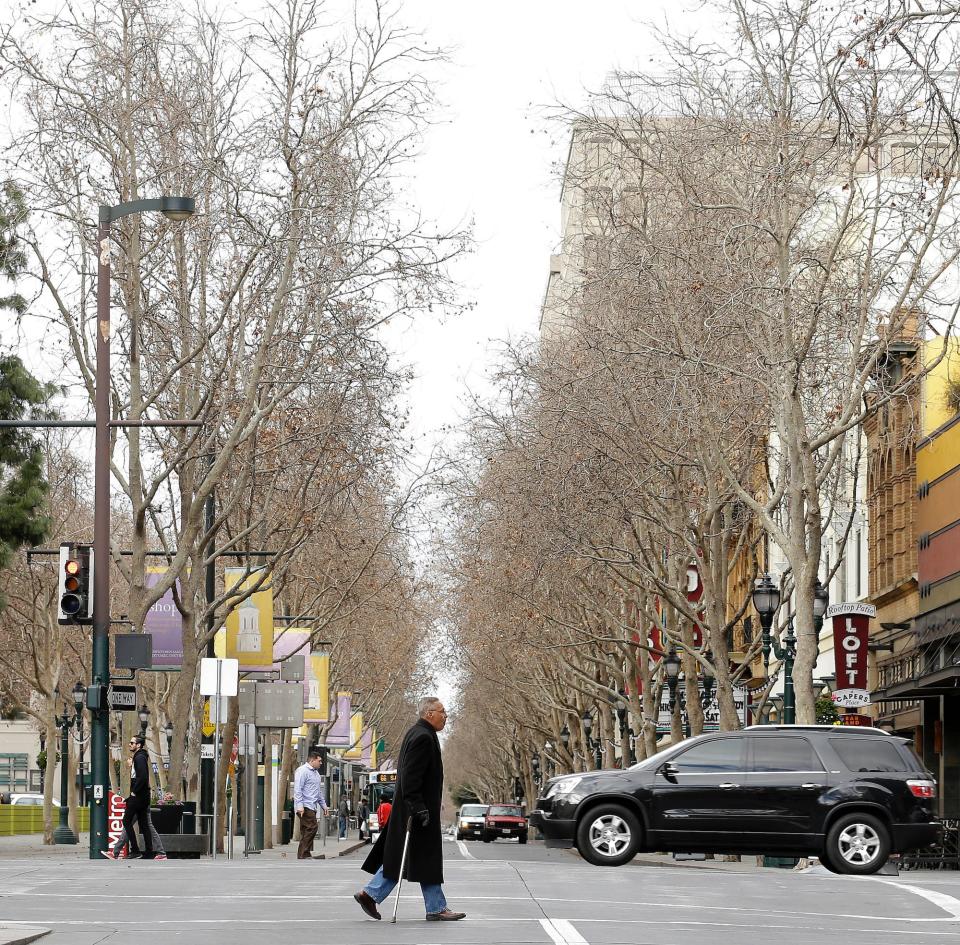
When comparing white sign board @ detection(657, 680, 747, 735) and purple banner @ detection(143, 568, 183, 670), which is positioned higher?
purple banner @ detection(143, 568, 183, 670)

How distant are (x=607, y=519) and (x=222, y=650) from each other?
857 cm

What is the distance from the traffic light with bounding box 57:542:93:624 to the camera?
25.7 meters

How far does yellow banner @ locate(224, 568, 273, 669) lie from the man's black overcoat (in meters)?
23.8

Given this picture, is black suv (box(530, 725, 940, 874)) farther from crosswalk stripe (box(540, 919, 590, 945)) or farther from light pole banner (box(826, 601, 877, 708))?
light pole banner (box(826, 601, 877, 708))

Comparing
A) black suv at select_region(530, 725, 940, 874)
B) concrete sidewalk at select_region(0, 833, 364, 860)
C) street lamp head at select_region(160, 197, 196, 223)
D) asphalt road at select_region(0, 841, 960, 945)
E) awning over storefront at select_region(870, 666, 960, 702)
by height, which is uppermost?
street lamp head at select_region(160, 197, 196, 223)

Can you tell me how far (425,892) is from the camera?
15047mm

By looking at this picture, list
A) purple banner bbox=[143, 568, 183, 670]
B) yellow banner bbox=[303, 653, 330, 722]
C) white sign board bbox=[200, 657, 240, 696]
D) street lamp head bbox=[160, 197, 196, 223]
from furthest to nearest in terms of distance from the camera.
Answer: yellow banner bbox=[303, 653, 330, 722] < purple banner bbox=[143, 568, 183, 670] < white sign board bbox=[200, 657, 240, 696] < street lamp head bbox=[160, 197, 196, 223]

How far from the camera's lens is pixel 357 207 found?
32.9 meters

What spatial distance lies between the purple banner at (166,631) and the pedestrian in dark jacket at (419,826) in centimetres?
2248

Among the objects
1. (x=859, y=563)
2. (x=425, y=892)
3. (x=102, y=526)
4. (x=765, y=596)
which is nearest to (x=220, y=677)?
(x=102, y=526)

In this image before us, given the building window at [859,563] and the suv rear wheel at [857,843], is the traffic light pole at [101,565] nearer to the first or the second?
the suv rear wheel at [857,843]

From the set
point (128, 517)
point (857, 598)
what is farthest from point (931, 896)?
point (128, 517)

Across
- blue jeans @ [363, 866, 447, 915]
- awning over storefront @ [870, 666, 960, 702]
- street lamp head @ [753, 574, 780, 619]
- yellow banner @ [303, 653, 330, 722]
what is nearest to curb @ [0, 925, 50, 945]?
blue jeans @ [363, 866, 447, 915]

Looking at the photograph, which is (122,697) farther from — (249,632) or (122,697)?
(249,632)
